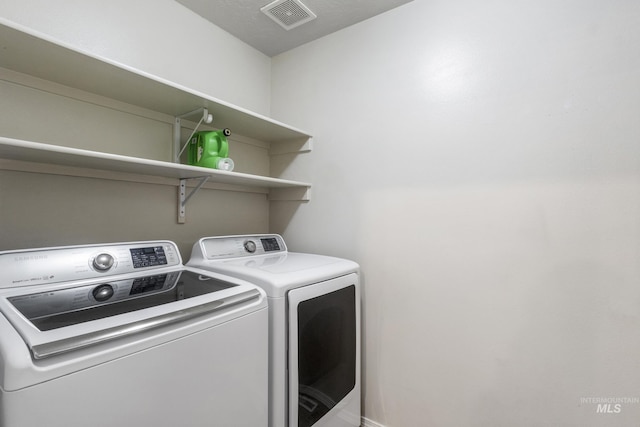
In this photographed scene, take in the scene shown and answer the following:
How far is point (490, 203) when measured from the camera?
148cm

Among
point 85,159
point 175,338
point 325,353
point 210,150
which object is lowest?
point 325,353

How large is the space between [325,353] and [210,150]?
126 centimetres

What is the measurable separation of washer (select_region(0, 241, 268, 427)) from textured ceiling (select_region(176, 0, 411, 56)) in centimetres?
151

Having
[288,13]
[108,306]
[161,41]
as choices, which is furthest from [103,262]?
[288,13]

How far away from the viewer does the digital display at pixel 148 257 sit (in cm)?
136

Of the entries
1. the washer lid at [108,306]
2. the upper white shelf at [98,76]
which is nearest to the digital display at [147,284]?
the washer lid at [108,306]

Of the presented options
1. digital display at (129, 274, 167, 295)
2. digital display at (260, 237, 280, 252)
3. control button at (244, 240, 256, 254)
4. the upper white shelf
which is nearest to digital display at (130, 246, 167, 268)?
digital display at (129, 274, 167, 295)

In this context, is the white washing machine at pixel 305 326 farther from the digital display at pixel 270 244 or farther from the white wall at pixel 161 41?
the white wall at pixel 161 41

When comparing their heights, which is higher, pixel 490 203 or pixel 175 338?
pixel 490 203

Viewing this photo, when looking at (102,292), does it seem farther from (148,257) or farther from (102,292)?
(148,257)

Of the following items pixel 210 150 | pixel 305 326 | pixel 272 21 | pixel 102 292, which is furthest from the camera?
pixel 272 21

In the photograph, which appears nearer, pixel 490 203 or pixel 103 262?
pixel 103 262

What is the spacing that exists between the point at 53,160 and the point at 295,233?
4.70ft

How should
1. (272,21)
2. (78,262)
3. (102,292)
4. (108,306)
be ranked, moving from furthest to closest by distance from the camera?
(272,21), (78,262), (102,292), (108,306)
